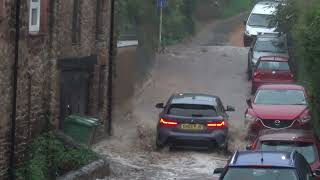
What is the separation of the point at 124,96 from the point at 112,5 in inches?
218

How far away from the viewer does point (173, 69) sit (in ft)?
127

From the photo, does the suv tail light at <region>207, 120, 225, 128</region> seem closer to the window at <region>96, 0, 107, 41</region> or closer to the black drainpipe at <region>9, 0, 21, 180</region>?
the window at <region>96, 0, 107, 41</region>

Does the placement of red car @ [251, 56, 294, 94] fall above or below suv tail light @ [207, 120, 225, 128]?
above

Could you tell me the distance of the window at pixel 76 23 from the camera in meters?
23.4

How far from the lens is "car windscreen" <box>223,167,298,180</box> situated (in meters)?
13.1

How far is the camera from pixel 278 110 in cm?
2369

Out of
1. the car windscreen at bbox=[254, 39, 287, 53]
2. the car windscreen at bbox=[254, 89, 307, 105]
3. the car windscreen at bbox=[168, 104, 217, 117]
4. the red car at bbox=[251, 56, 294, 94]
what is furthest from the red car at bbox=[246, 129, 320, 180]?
the car windscreen at bbox=[254, 39, 287, 53]

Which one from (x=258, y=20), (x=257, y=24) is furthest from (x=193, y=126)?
(x=258, y=20)

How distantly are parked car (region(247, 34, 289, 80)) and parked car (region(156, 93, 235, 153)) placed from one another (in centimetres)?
1337

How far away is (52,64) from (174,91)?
Answer: 1397 cm

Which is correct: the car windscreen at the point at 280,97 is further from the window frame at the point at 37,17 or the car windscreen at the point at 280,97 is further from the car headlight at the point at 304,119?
the window frame at the point at 37,17

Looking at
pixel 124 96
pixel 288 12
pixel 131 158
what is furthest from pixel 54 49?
pixel 288 12

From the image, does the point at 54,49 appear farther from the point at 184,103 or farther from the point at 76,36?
the point at 184,103

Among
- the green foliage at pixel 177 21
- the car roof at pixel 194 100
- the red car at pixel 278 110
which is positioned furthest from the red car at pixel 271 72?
the green foliage at pixel 177 21
